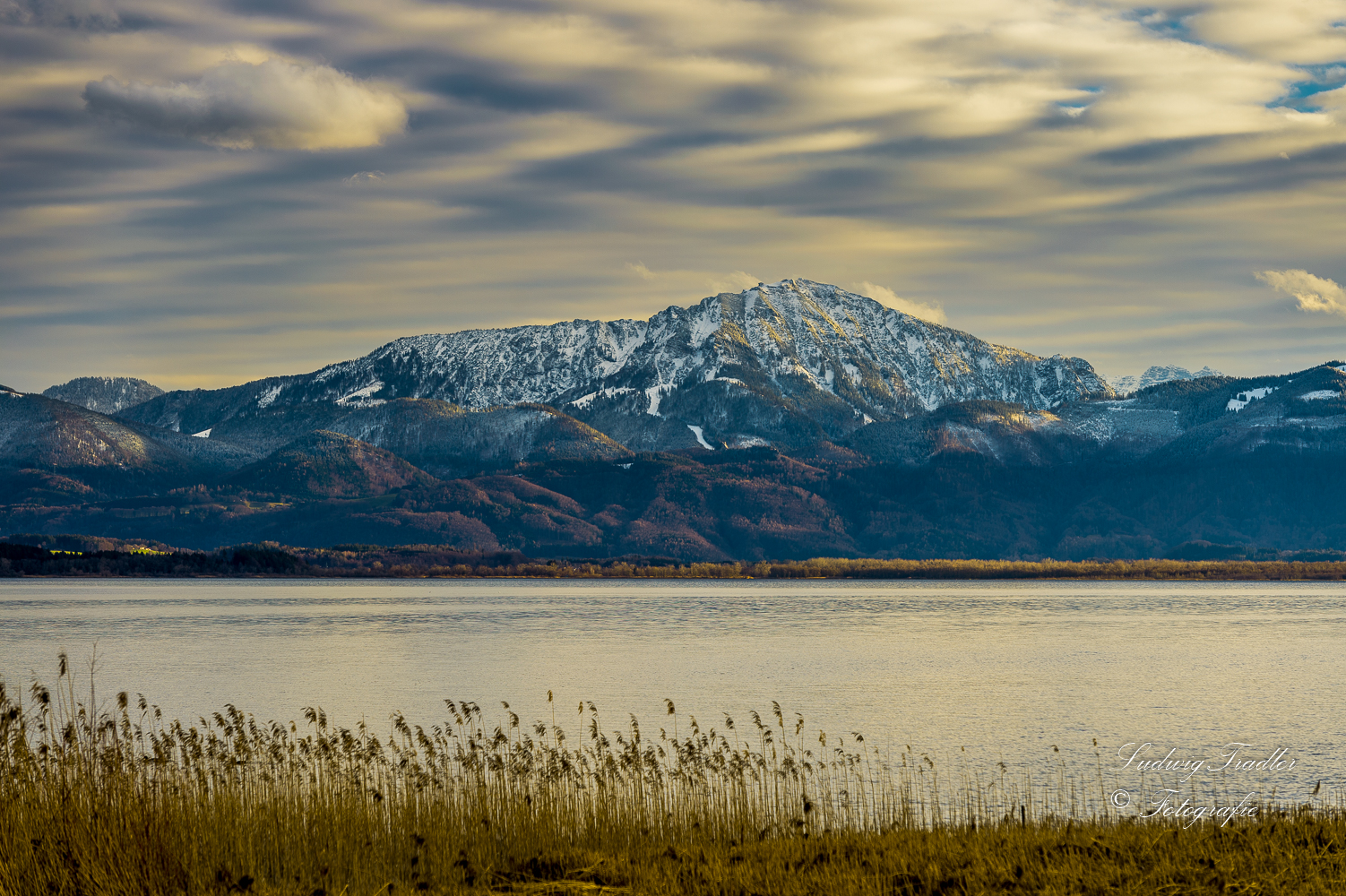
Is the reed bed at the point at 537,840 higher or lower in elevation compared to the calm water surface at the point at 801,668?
higher

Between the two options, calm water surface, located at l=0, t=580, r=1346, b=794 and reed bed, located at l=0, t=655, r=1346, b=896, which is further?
calm water surface, located at l=0, t=580, r=1346, b=794

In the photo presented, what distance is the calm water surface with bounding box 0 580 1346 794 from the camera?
43.8 metres

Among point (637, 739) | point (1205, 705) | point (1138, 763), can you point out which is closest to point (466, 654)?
point (1205, 705)

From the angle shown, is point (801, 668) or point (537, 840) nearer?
point (537, 840)

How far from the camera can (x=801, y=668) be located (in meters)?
67.8

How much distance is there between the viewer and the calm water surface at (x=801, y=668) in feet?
144

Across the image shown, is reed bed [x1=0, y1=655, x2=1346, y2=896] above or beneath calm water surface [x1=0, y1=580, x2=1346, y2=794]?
above

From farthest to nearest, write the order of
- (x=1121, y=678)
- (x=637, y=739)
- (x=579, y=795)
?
(x=1121, y=678) < (x=579, y=795) < (x=637, y=739)

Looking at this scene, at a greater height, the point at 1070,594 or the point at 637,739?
the point at 637,739

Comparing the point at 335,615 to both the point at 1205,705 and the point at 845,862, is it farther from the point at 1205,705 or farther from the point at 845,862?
the point at 845,862

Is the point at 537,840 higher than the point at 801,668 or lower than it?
higher

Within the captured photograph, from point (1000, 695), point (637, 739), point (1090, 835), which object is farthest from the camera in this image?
point (1000, 695)

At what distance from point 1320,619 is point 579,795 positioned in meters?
113

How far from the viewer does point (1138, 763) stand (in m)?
35.4
